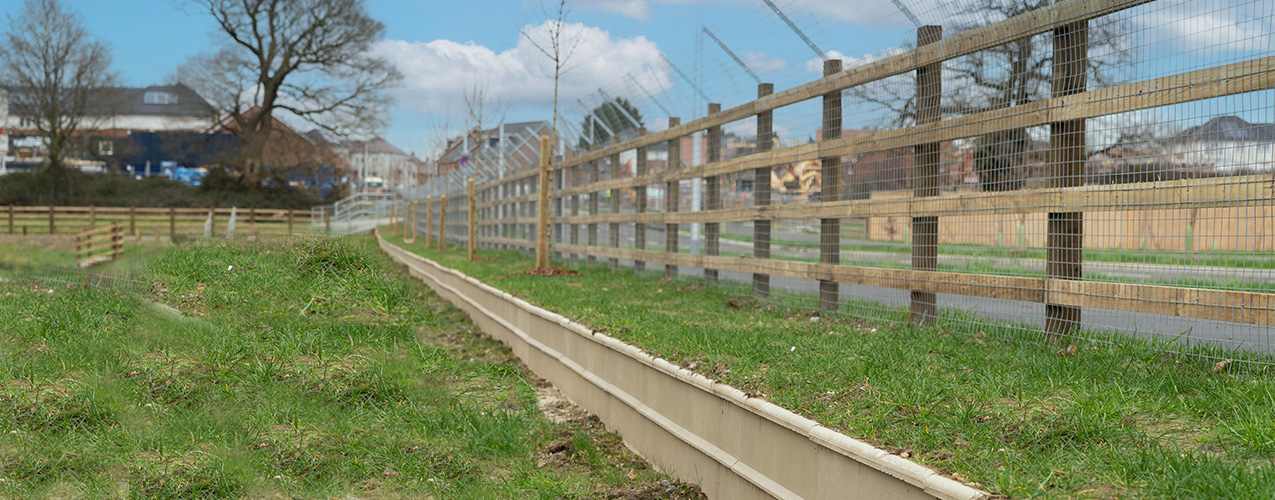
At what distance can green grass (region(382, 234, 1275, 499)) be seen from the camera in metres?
2.78

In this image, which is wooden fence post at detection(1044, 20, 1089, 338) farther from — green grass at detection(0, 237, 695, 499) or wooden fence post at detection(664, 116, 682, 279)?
wooden fence post at detection(664, 116, 682, 279)

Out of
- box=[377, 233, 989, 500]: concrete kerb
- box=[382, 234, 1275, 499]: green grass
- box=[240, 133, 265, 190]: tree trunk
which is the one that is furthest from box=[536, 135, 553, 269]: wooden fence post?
box=[240, 133, 265, 190]: tree trunk

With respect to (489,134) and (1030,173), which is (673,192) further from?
(489,134)

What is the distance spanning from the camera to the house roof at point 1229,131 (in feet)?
13.3

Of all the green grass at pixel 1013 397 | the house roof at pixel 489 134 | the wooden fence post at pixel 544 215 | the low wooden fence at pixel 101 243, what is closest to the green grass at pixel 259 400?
the green grass at pixel 1013 397

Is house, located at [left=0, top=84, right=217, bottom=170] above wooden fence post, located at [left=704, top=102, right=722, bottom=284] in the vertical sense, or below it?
above

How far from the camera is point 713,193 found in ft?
29.8

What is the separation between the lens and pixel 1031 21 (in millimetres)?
5191

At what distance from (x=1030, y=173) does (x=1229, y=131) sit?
1.14 metres

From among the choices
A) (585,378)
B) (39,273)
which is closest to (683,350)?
(585,378)

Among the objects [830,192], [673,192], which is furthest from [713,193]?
[830,192]

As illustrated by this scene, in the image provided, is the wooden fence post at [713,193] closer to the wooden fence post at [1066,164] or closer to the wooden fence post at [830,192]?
the wooden fence post at [830,192]

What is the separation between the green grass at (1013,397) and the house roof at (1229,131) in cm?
100

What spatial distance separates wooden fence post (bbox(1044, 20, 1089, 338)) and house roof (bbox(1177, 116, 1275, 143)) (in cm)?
58
